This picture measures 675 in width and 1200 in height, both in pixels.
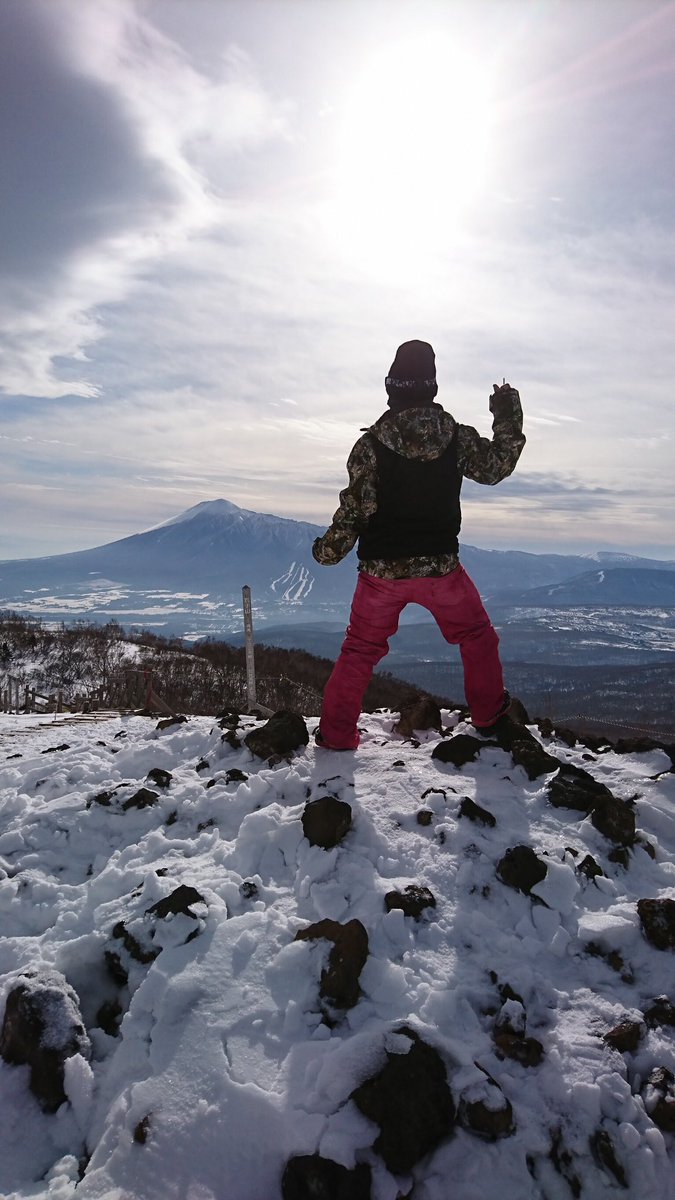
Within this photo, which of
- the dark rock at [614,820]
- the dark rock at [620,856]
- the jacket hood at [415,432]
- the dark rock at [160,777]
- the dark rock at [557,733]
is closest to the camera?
the dark rock at [620,856]

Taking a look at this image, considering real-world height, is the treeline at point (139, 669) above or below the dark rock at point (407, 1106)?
below

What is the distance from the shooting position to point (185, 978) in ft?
8.64

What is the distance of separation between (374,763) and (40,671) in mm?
22449

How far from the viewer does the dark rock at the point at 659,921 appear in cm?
279

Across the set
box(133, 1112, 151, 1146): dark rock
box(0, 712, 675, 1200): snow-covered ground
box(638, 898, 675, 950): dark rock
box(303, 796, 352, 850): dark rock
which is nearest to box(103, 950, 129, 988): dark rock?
box(0, 712, 675, 1200): snow-covered ground

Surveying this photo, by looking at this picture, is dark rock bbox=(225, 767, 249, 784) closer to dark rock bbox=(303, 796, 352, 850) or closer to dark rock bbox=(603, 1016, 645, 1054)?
dark rock bbox=(303, 796, 352, 850)

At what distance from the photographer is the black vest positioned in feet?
13.9

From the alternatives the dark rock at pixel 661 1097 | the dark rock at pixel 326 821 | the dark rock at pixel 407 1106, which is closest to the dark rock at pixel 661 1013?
the dark rock at pixel 661 1097

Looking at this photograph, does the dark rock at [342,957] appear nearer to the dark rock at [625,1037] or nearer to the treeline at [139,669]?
the dark rock at [625,1037]

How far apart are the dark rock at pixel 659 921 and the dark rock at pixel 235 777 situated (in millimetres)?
2553

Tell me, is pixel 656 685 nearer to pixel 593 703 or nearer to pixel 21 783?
pixel 593 703

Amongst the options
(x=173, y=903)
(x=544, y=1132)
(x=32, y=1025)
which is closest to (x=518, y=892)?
(x=544, y=1132)

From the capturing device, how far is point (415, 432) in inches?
164

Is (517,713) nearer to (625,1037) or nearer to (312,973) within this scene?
(625,1037)
